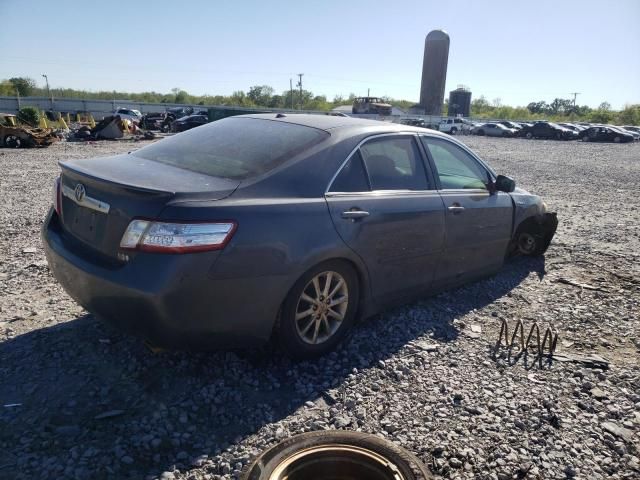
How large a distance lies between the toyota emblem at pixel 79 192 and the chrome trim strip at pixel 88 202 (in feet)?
0.06

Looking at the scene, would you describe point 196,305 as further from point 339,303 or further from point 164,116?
point 164,116

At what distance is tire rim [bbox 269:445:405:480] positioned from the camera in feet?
7.64

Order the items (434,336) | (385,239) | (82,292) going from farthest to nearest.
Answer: (434,336), (385,239), (82,292)

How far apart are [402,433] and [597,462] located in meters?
1.00

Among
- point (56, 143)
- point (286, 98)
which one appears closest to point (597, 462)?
point (56, 143)

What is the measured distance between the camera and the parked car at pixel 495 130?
49.1 m

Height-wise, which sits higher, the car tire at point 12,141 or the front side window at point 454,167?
the front side window at point 454,167

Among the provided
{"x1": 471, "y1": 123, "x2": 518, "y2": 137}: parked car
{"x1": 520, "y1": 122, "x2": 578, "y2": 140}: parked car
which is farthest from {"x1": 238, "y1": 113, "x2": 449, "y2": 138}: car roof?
{"x1": 520, "y1": 122, "x2": 578, "y2": 140}: parked car

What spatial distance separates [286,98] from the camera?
98.8 m

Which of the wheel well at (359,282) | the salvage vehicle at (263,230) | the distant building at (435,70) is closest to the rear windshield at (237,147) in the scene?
the salvage vehicle at (263,230)

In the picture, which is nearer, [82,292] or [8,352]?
[82,292]

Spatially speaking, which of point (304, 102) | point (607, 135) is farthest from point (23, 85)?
point (607, 135)

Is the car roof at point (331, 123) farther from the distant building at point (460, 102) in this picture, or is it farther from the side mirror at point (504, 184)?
the distant building at point (460, 102)

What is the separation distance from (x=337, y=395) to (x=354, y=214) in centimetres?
117
